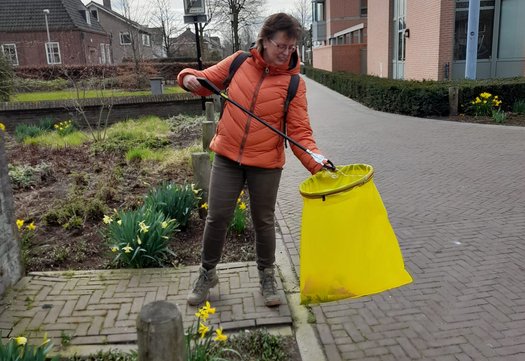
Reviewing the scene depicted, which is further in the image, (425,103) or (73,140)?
(425,103)

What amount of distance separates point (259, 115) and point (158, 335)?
1.72 m

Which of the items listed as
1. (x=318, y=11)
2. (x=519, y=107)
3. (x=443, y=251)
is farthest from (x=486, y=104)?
(x=318, y=11)

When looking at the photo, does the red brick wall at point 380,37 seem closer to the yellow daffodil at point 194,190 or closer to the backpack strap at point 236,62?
the yellow daffodil at point 194,190

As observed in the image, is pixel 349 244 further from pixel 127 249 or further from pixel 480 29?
pixel 480 29

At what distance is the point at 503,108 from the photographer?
459 inches

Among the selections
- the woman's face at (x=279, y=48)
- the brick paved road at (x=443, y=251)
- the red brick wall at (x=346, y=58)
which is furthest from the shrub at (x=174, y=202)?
the red brick wall at (x=346, y=58)

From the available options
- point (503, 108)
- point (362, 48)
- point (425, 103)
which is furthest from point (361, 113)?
point (362, 48)

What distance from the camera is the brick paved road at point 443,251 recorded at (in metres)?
2.90

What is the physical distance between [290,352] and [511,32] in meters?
15.8

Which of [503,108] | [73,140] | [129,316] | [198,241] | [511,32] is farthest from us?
[511,32]

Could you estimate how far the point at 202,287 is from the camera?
10.8 feet

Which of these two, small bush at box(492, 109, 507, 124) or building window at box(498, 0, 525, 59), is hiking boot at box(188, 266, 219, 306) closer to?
small bush at box(492, 109, 507, 124)

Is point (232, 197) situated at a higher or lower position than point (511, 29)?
lower

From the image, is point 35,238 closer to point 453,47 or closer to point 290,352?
point 290,352
